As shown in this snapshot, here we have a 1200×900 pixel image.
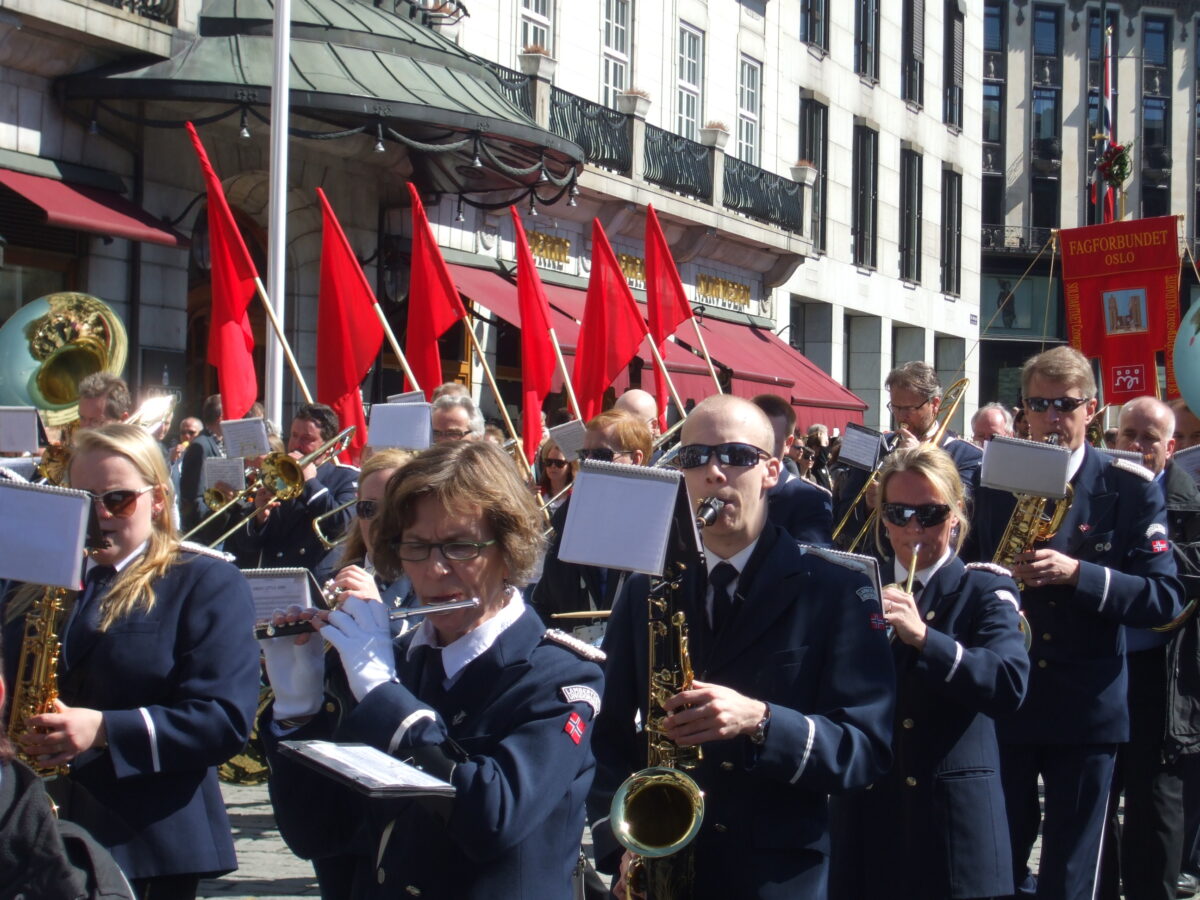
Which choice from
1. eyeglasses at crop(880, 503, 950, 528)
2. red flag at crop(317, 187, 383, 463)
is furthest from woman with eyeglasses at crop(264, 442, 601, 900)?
red flag at crop(317, 187, 383, 463)

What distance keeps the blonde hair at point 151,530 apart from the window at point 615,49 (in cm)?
1893

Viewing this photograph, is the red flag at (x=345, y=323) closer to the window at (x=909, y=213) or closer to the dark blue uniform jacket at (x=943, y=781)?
the dark blue uniform jacket at (x=943, y=781)

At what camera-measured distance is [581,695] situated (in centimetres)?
306

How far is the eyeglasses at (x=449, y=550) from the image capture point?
304 centimetres

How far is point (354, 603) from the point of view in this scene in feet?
9.75

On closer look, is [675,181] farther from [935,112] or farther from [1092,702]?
[1092,702]

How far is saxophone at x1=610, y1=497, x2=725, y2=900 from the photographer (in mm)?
3172

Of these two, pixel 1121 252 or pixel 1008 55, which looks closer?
pixel 1121 252

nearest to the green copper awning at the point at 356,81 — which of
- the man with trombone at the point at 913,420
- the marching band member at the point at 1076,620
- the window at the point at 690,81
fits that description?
the window at the point at 690,81

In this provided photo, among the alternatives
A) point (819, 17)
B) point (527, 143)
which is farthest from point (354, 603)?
point (819, 17)

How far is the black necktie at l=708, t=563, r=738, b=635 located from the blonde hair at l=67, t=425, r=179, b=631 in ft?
4.11

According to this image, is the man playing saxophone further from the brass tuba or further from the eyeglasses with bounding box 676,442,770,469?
the brass tuba

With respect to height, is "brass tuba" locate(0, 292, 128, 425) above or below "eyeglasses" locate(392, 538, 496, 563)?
above

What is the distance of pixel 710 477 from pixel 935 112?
103 feet
